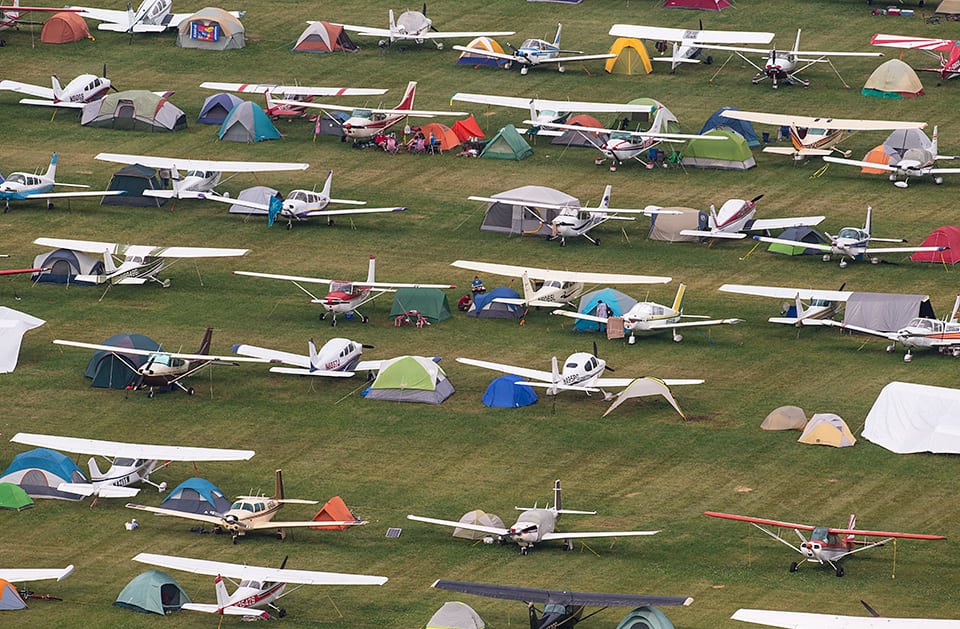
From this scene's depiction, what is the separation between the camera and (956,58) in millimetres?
115625

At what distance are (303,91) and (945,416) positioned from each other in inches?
1807

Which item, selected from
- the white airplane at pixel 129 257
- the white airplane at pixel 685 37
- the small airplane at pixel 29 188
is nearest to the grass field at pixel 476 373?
the small airplane at pixel 29 188

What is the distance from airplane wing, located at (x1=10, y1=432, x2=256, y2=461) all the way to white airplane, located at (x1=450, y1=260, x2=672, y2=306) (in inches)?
702

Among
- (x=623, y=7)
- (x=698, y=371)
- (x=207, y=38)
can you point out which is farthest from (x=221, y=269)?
(x=623, y=7)

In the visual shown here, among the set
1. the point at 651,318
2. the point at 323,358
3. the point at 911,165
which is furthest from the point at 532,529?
the point at 911,165

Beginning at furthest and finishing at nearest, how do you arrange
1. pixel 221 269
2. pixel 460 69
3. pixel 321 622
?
pixel 460 69 < pixel 221 269 < pixel 321 622

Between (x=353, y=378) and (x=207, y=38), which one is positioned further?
(x=207, y=38)

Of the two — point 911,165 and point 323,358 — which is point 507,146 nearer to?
point 911,165

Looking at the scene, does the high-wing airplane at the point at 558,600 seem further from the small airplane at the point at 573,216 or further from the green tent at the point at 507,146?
the green tent at the point at 507,146

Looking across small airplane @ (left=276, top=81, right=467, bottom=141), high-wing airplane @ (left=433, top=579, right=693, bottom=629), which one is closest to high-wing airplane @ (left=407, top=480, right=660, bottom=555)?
high-wing airplane @ (left=433, top=579, right=693, bottom=629)

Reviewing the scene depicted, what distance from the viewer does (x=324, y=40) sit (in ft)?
399

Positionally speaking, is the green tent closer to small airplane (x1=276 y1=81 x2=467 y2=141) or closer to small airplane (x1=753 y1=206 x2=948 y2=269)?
small airplane (x1=276 y1=81 x2=467 y2=141)

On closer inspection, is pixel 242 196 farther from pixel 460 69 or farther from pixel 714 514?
pixel 714 514

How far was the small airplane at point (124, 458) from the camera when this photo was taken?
7238 cm
